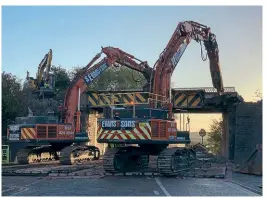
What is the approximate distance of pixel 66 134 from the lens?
2466 cm

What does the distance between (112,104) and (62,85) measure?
102ft

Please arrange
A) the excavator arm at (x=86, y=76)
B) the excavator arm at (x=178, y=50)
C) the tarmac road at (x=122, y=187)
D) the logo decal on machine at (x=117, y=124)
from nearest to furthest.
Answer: the tarmac road at (x=122, y=187), the logo decal on machine at (x=117, y=124), the excavator arm at (x=178, y=50), the excavator arm at (x=86, y=76)

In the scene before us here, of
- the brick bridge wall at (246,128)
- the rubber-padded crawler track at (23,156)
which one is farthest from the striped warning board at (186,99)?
the rubber-padded crawler track at (23,156)

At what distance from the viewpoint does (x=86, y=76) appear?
25766 mm

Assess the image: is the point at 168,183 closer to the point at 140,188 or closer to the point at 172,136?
the point at 140,188

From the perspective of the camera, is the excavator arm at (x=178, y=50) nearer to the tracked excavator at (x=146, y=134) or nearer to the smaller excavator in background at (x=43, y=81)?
the tracked excavator at (x=146, y=134)

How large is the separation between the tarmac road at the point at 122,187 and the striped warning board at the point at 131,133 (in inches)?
58.7

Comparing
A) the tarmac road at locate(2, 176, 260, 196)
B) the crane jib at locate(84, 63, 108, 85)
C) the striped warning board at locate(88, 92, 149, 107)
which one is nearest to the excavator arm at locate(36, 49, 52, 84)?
the crane jib at locate(84, 63, 108, 85)

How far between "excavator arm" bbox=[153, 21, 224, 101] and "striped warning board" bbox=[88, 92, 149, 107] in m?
1.36

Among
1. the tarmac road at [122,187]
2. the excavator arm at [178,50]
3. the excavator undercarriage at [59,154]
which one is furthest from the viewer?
the excavator undercarriage at [59,154]

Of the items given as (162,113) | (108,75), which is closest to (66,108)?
(162,113)

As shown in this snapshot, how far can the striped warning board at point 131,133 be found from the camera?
56.3 ft

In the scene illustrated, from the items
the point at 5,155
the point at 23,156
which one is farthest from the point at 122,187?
the point at 5,155

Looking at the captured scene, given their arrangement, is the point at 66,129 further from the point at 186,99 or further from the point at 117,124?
the point at 186,99
